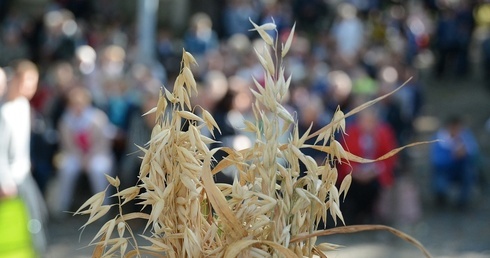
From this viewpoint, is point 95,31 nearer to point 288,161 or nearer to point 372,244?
point 372,244

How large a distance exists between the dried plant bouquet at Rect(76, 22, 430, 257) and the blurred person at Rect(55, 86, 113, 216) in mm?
7762

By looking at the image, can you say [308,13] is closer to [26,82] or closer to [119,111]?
[119,111]

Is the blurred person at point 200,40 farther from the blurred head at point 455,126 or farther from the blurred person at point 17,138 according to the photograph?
the blurred person at point 17,138

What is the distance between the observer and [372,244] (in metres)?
8.98

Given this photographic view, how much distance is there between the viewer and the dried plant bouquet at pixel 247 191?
1.64 metres

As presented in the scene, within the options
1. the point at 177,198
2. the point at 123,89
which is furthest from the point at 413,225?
the point at 177,198

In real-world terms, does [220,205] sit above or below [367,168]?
above

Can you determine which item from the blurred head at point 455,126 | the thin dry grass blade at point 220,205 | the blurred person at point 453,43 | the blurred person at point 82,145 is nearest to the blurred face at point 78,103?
the blurred person at point 82,145

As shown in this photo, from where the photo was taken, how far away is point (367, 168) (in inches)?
365

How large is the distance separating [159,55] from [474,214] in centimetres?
544

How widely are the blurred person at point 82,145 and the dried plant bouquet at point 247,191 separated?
7.76 m

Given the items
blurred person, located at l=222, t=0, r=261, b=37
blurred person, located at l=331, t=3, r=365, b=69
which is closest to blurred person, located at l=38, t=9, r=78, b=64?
blurred person, located at l=222, t=0, r=261, b=37

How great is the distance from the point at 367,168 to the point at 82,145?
271 cm

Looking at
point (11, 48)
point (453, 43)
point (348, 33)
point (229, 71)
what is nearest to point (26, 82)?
point (229, 71)
